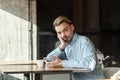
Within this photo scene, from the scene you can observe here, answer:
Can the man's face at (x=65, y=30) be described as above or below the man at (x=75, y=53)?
above

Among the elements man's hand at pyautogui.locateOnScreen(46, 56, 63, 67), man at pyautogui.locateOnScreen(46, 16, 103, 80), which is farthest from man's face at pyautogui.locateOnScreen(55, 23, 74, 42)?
man's hand at pyautogui.locateOnScreen(46, 56, 63, 67)

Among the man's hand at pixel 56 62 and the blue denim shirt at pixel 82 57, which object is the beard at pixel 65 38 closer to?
the blue denim shirt at pixel 82 57

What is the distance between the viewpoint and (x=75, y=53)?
4199 mm

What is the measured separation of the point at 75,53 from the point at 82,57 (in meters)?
0.12

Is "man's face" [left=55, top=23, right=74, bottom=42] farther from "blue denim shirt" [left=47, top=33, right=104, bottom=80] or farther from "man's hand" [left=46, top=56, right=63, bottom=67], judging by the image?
"man's hand" [left=46, top=56, right=63, bottom=67]

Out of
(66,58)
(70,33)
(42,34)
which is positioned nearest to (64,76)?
(66,58)

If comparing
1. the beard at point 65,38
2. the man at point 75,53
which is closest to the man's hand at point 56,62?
the man at point 75,53

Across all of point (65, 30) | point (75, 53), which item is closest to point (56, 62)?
point (75, 53)

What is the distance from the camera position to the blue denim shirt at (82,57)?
4023 millimetres

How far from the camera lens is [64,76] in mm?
4355

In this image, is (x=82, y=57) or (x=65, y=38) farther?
(x=65, y=38)

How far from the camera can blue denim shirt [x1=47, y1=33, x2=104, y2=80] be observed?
4023 mm

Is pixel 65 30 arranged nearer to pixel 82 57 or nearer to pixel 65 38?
pixel 65 38

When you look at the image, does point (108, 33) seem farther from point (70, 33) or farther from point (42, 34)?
point (70, 33)
